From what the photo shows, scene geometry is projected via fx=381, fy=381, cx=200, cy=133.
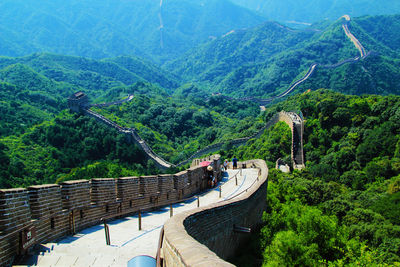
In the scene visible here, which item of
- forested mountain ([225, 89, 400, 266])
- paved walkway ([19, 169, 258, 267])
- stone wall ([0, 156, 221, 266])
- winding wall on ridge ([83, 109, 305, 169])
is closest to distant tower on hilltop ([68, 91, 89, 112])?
winding wall on ridge ([83, 109, 305, 169])

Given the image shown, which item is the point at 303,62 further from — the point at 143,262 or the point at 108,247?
the point at 143,262

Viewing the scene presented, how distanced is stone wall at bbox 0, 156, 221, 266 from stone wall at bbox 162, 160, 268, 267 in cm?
195

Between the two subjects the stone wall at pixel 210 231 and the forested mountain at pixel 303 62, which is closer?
the stone wall at pixel 210 231

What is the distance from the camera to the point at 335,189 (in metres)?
25.9

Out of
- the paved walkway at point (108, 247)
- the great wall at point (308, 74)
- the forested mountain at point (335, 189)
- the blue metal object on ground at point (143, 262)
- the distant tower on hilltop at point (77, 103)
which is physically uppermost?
the great wall at point (308, 74)

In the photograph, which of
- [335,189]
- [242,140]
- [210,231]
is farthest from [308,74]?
[210,231]

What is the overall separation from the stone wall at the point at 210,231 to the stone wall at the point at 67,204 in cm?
195

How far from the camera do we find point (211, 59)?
195750mm

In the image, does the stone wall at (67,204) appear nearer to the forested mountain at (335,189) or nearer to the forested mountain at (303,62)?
the forested mountain at (335,189)

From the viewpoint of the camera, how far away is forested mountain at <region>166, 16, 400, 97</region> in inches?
3880

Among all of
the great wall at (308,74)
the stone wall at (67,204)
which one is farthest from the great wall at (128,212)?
the great wall at (308,74)

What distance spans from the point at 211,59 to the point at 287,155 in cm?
15868

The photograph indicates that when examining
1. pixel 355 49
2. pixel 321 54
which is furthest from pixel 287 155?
pixel 321 54

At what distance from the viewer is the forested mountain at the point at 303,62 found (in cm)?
9856
